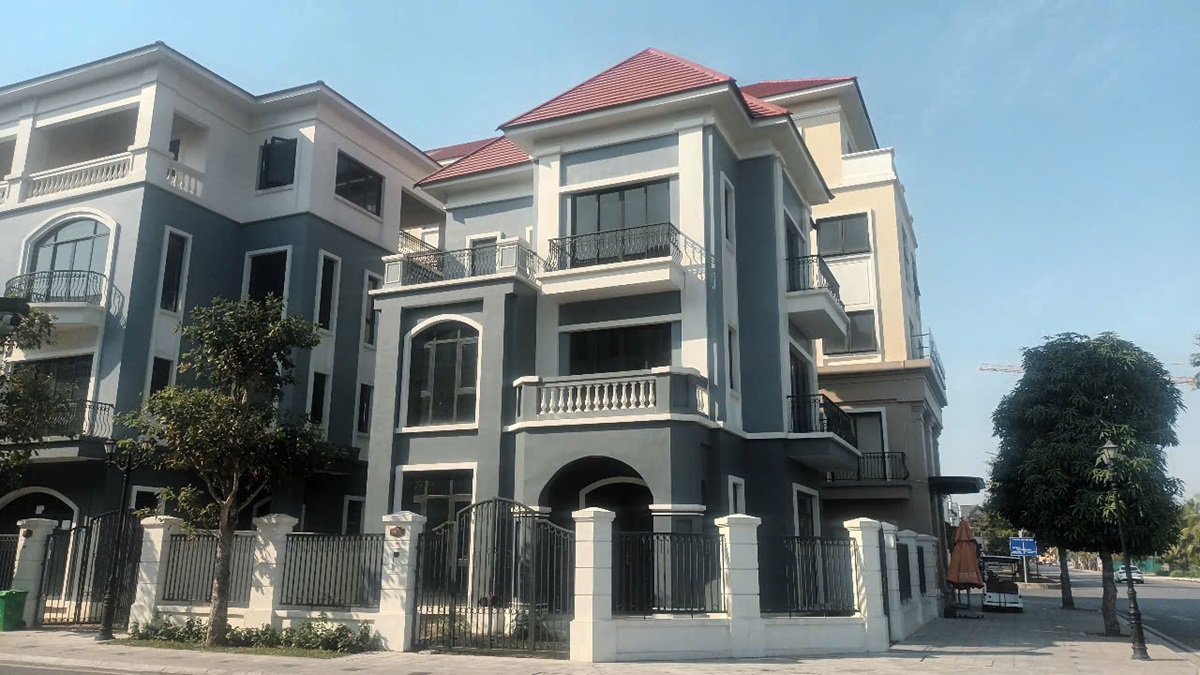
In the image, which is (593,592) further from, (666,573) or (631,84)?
(631,84)

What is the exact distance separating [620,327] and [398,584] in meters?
7.38

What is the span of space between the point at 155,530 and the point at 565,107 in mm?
12306

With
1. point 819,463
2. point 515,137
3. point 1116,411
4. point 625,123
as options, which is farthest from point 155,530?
point 1116,411

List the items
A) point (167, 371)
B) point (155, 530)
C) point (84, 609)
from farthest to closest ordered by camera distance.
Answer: point (167, 371), point (84, 609), point (155, 530)

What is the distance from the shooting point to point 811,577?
15.1m

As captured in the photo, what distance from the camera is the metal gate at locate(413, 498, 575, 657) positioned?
13820 mm

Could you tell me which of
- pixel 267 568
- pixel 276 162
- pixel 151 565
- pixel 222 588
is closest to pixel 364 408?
pixel 276 162

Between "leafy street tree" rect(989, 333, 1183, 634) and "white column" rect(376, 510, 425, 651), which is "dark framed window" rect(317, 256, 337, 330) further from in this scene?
"leafy street tree" rect(989, 333, 1183, 634)

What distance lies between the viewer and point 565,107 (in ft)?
67.0

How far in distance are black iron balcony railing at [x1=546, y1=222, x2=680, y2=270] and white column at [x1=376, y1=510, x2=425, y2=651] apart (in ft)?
23.5

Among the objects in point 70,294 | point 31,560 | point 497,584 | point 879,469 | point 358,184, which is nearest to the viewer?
point 497,584


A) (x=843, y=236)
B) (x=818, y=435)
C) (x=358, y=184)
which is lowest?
(x=818, y=435)

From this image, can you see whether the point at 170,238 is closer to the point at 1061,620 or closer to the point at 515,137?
the point at 515,137

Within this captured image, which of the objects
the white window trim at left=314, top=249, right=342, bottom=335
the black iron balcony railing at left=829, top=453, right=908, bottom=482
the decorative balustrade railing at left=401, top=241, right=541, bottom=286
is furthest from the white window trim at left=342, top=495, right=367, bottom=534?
the black iron balcony railing at left=829, top=453, right=908, bottom=482
